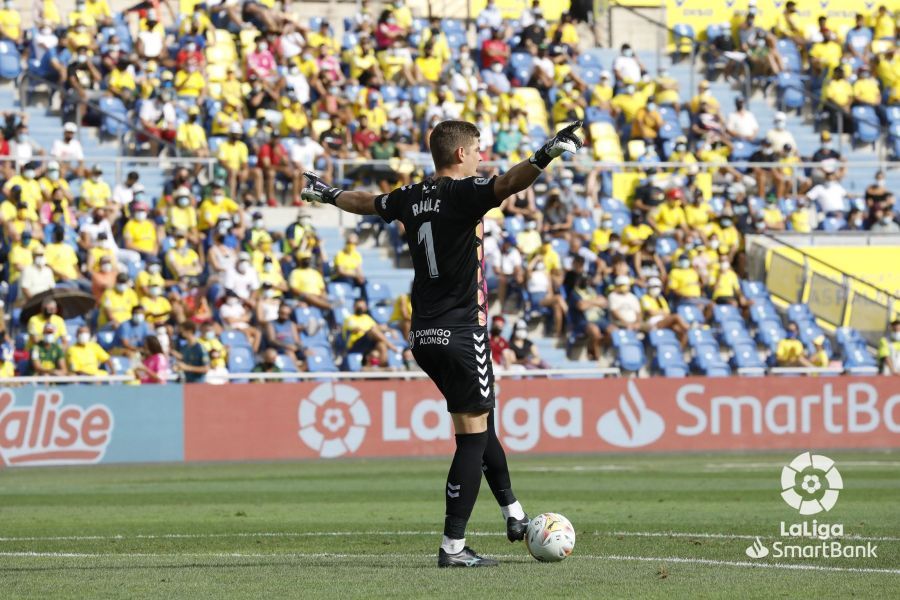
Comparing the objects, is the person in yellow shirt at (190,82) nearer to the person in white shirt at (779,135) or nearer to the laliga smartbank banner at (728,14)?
the person in white shirt at (779,135)

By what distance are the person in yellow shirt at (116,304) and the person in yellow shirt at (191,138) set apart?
374 centimetres

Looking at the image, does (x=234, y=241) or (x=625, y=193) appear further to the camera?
(x=625, y=193)

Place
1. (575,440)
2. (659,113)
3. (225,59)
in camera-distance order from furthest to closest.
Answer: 1. (659,113)
2. (225,59)
3. (575,440)

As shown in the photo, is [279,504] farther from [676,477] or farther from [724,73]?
[724,73]

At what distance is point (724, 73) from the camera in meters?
32.8

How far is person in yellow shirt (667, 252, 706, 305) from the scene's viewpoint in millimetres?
26500

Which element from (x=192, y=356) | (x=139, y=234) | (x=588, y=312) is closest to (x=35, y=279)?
(x=139, y=234)

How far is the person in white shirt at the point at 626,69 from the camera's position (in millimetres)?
30625

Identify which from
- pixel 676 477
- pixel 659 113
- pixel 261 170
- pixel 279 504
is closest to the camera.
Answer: pixel 279 504

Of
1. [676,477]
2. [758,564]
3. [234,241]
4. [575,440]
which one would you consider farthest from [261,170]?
[758,564]

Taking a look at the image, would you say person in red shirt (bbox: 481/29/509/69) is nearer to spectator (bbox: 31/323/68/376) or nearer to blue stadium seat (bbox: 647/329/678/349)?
blue stadium seat (bbox: 647/329/678/349)

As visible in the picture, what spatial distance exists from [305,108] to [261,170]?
A: 2126mm

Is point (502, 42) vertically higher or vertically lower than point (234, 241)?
higher

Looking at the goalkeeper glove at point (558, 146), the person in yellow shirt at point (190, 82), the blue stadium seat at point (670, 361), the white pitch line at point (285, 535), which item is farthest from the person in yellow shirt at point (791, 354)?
the goalkeeper glove at point (558, 146)
